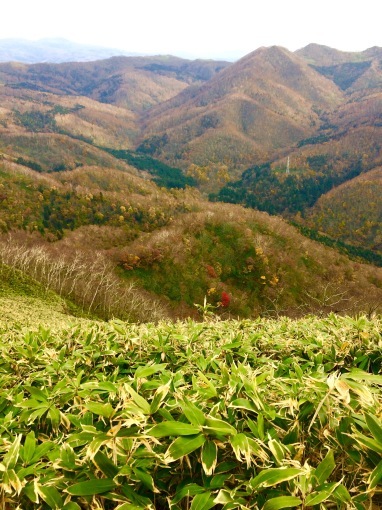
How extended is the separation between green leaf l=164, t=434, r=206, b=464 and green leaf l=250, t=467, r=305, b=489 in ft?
1.01

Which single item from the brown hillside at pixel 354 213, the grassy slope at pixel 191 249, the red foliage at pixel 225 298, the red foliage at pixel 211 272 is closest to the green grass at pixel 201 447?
the grassy slope at pixel 191 249

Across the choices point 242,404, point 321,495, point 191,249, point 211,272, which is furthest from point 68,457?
point 191,249

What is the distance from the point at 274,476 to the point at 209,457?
0.32 m

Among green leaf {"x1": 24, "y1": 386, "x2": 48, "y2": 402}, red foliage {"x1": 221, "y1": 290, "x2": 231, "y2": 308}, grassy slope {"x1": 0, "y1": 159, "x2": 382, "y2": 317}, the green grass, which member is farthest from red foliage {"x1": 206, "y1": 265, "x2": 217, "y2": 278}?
green leaf {"x1": 24, "y1": 386, "x2": 48, "y2": 402}

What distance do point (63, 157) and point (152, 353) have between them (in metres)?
184

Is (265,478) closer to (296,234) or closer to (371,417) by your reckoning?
(371,417)

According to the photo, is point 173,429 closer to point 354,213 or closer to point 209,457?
point 209,457

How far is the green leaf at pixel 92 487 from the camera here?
1580mm

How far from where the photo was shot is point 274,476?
155 centimetres

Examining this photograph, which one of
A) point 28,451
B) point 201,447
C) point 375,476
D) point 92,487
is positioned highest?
point 375,476

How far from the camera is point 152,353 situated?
11.8ft

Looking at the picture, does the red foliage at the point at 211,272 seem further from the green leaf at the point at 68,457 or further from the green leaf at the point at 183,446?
the green leaf at the point at 183,446

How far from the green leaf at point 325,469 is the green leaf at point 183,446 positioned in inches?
23.6

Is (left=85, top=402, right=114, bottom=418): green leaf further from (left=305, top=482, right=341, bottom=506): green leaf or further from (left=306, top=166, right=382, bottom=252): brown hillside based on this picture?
(left=306, top=166, right=382, bottom=252): brown hillside
